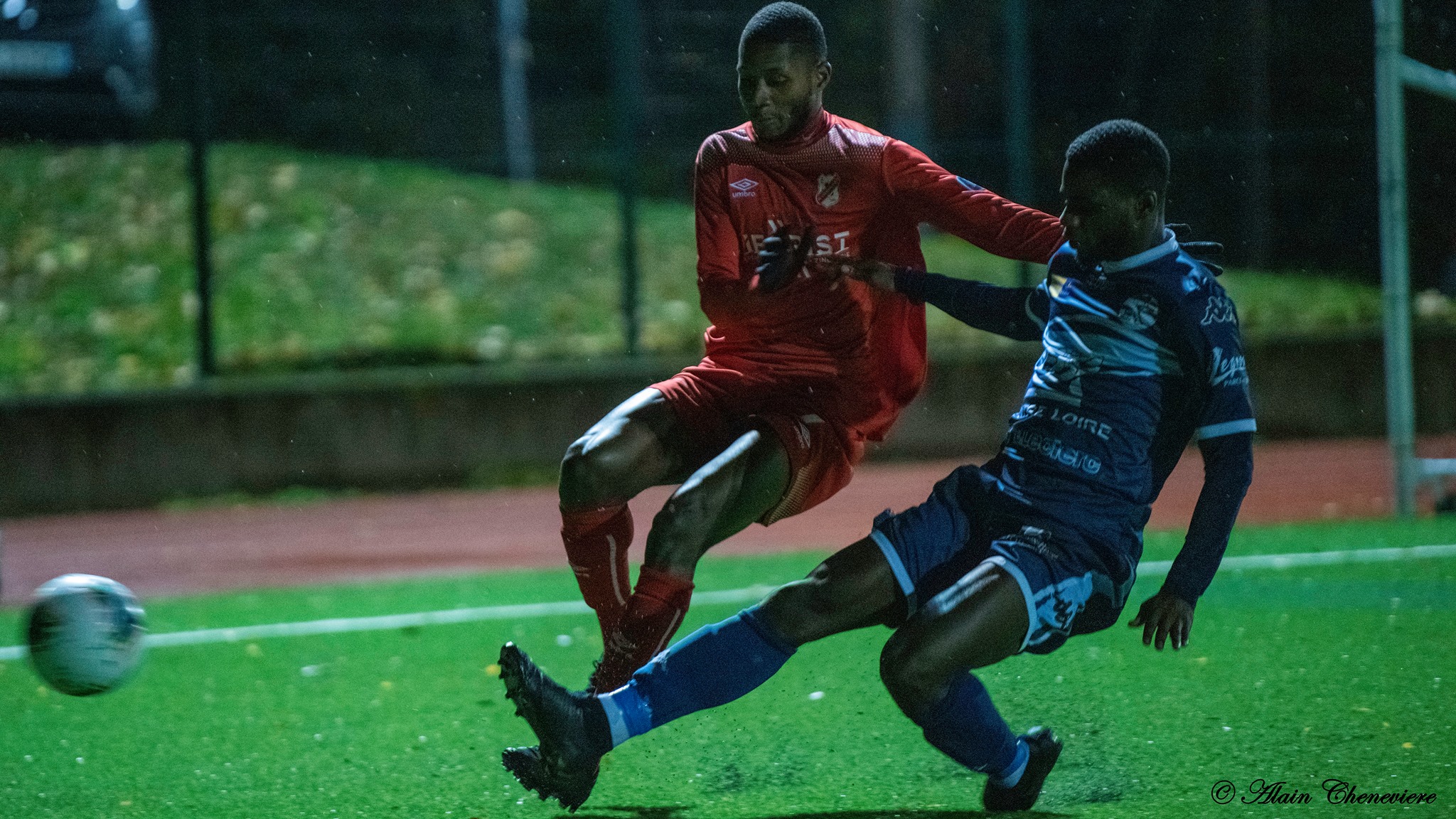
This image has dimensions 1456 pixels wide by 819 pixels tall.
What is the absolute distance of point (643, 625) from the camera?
4215 millimetres

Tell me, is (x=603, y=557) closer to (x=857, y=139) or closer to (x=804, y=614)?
(x=804, y=614)

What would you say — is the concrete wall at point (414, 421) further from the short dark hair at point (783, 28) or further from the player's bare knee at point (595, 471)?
the short dark hair at point (783, 28)

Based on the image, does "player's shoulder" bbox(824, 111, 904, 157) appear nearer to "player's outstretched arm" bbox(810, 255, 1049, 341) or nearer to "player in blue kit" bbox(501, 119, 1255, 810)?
"player's outstretched arm" bbox(810, 255, 1049, 341)

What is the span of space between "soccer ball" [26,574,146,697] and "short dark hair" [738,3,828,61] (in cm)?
230

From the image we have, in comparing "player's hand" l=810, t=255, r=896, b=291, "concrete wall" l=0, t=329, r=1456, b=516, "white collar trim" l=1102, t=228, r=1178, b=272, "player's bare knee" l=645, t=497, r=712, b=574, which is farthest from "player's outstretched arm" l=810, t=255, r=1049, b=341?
"concrete wall" l=0, t=329, r=1456, b=516

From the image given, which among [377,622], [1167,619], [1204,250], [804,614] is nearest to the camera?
[1167,619]

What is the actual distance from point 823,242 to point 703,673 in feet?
4.39

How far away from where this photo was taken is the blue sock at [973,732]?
3.72 metres

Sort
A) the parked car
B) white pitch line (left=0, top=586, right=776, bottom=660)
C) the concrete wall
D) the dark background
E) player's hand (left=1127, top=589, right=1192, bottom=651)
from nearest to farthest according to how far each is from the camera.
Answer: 1. player's hand (left=1127, top=589, right=1192, bottom=651)
2. white pitch line (left=0, top=586, right=776, bottom=660)
3. the concrete wall
4. the dark background
5. the parked car

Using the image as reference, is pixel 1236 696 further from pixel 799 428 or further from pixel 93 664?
pixel 93 664

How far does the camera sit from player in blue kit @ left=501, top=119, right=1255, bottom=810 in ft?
11.9

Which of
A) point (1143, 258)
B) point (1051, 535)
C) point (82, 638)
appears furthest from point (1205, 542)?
point (82, 638)

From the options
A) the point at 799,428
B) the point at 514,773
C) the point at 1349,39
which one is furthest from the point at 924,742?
the point at 1349,39

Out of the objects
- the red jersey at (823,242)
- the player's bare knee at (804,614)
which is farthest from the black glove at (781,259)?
the player's bare knee at (804,614)
